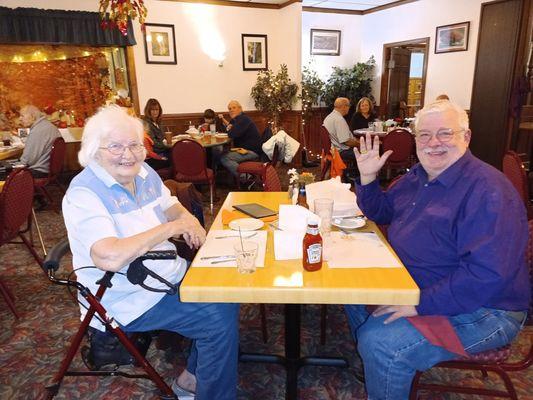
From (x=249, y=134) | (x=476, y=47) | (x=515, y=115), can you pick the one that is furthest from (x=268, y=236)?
(x=476, y=47)

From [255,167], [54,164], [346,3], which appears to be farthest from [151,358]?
[346,3]

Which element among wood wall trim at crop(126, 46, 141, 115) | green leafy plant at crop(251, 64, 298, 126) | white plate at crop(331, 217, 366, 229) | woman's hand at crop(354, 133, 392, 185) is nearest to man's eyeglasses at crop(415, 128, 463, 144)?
woman's hand at crop(354, 133, 392, 185)

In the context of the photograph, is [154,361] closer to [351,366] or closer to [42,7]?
[351,366]

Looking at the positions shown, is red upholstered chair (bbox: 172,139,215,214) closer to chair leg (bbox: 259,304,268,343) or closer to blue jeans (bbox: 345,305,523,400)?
chair leg (bbox: 259,304,268,343)

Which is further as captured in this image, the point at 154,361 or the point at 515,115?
the point at 515,115

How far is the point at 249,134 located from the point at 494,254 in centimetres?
437

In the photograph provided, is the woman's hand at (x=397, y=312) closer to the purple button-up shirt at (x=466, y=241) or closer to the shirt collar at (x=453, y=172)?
the purple button-up shirt at (x=466, y=241)

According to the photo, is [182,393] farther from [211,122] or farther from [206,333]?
[211,122]

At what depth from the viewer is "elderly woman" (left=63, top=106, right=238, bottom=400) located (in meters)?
1.43

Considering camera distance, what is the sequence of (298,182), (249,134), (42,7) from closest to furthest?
(298,182) < (249,134) < (42,7)

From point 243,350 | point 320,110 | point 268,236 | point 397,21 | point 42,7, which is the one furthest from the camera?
point 320,110

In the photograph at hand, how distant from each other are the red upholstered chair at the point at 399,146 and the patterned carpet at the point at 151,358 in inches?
116

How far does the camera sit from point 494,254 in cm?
125

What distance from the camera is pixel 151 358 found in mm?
2152
